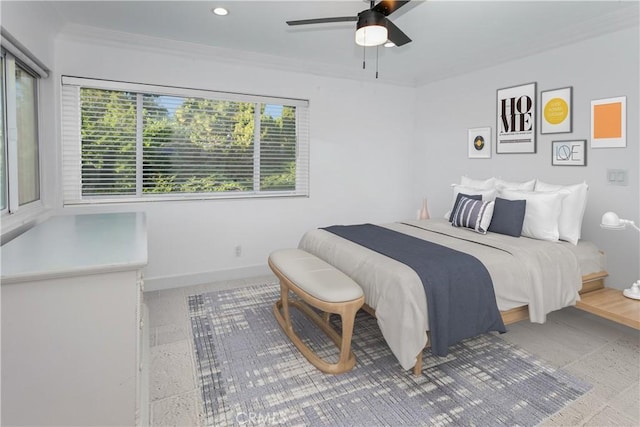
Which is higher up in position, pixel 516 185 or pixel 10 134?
pixel 10 134

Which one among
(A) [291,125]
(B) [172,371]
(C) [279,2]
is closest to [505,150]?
(A) [291,125]

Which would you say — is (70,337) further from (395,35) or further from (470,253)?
(395,35)

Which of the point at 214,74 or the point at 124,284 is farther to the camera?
the point at 214,74

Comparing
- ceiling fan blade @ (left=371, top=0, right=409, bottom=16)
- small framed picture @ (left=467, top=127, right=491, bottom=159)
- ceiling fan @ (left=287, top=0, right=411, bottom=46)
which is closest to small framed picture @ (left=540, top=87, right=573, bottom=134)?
small framed picture @ (left=467, top=127, right=491, bottom=159)

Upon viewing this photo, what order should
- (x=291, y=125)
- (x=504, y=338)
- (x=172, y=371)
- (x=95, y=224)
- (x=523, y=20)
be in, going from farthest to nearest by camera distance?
(x=291, y=125) → (x=523, y=20) → (x=504, y=338) → (x=95, y=224) → (x=172, y=371)

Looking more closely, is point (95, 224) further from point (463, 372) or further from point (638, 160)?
point (638, 160)

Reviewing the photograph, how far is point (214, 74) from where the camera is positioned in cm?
383

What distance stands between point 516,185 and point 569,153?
51 centimetres

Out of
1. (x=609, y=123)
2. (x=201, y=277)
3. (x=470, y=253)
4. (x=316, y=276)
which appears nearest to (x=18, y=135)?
(x=201, y=277)

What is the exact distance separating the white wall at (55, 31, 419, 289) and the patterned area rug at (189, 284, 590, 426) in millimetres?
1247

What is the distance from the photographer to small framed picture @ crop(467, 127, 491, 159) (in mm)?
4128

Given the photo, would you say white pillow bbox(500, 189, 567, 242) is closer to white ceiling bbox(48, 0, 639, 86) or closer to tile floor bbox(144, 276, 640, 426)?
tile floor bbox(144, 276, 640, 426)

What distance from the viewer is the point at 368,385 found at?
215cm

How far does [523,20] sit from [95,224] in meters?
3.69
